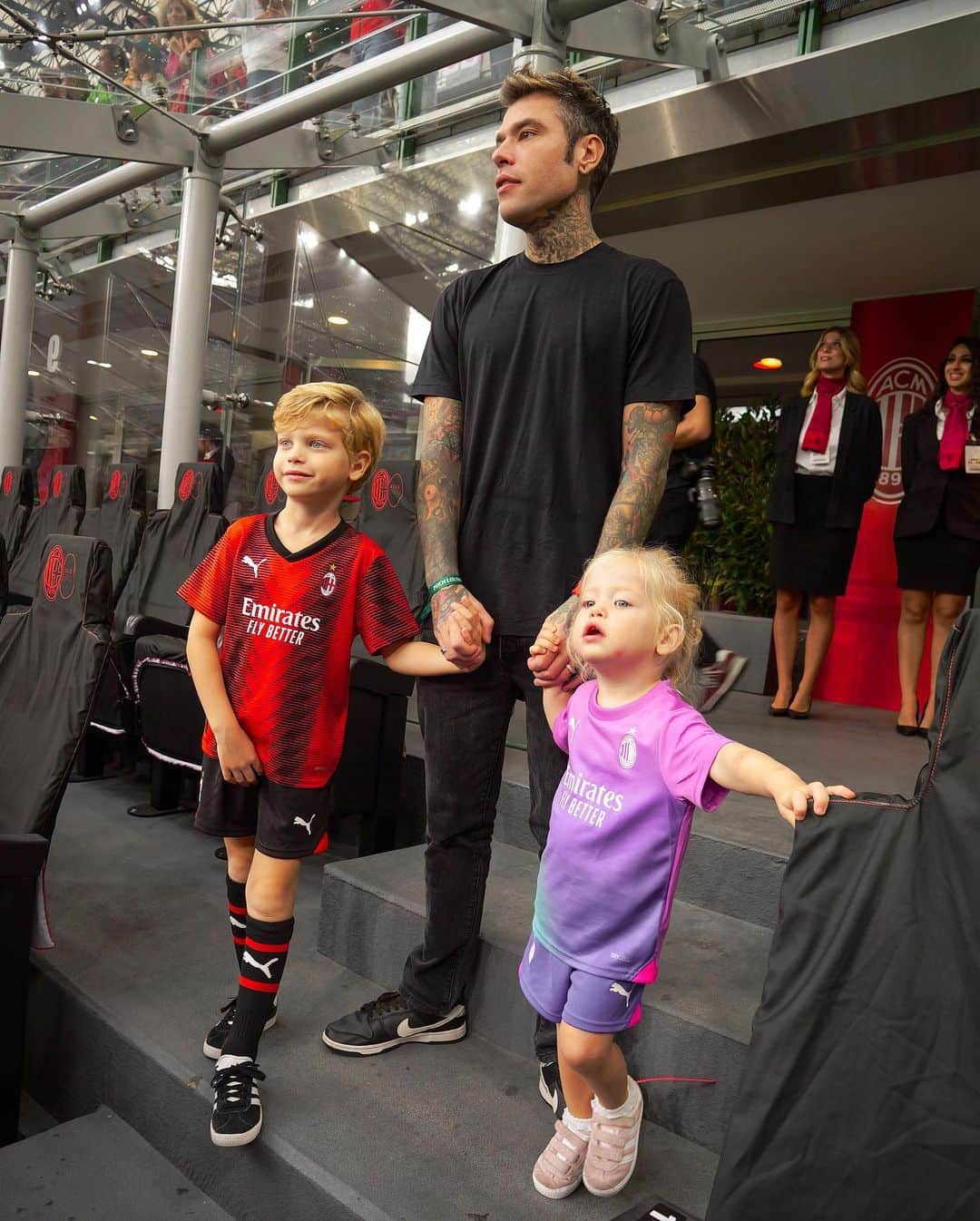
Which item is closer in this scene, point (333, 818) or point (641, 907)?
point (641, 907)

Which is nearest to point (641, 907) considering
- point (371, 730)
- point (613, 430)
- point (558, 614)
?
point (558, 614)

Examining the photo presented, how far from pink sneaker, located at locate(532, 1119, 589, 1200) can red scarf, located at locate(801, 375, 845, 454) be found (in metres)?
2.97

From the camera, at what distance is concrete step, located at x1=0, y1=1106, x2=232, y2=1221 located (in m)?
1.40

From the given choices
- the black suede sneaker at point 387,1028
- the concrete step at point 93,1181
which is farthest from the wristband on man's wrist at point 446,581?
the concrete step at point 93,1181

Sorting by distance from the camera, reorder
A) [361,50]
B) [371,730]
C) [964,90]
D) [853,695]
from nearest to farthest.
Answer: [371,730]
[964,90]
[361,50]
[853,695]

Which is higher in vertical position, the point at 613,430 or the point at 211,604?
the point at 613,430

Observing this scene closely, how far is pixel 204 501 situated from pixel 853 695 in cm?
333

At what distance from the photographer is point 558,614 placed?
4.49 feet

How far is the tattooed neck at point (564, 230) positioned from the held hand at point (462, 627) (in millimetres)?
539

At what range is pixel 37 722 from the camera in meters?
1.95

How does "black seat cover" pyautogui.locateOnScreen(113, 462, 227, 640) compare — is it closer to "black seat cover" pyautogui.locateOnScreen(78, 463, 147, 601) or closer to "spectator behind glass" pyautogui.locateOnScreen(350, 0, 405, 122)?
"black seat cover" pyautogui.locateOnScreen(78, 463, 147, 601)

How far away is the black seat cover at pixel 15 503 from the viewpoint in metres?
4.72

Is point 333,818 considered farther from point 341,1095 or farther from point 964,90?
point 964,90

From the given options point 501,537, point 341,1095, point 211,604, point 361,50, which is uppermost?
point 361,50
